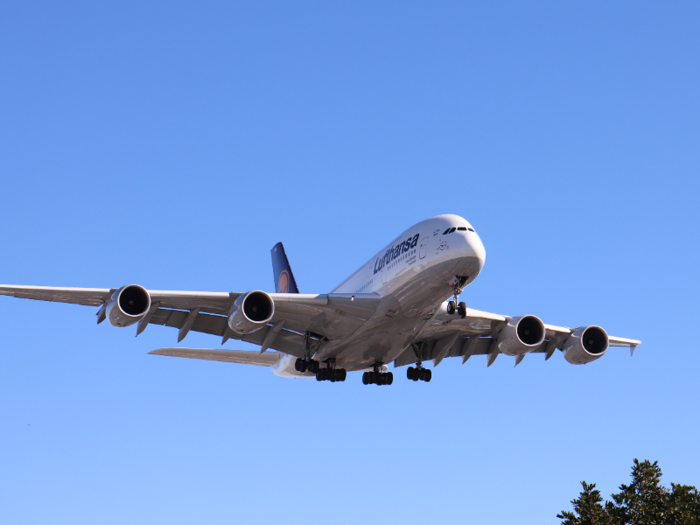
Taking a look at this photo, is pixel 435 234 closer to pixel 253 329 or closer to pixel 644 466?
pixel 253 329

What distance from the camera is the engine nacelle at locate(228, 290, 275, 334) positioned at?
26.3 metres

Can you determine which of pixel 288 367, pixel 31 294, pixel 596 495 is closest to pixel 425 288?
pixel 288 367

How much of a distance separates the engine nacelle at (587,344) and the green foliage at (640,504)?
715cm

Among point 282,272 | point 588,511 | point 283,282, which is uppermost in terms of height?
point 282,272

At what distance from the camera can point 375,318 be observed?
27625mm

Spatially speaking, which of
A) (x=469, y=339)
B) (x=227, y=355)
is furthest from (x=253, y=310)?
(x=469, y=339)

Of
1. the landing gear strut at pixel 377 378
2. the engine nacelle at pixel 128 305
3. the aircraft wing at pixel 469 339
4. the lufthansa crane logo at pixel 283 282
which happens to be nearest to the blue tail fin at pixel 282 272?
the lufthansa crane logo at pixel 283 282

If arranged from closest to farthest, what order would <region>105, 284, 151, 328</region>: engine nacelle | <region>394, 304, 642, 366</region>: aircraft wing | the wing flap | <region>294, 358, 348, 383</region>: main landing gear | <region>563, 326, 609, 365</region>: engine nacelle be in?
1. <region>105, 284, 151, 328</region>: engine nacelle
2. the wing flap
3. <region>294, 358, 348, 383</region>: main landing gear
4. <region>394, 304, 642, 366</region>: aircraft wing
5. <region>563, 326, 609, 365</region>: engine nacelle

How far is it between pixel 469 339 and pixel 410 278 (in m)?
9.22

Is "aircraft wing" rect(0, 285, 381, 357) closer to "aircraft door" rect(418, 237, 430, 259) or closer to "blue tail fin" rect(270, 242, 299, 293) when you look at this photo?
"aircraft door" rect(418, 237, 430, 259)

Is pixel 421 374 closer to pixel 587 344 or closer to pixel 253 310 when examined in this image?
pixel 587 344

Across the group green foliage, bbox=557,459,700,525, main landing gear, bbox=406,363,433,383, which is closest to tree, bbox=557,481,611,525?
green foliage, bbox=557,459,700,525

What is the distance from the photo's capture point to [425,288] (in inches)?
1025

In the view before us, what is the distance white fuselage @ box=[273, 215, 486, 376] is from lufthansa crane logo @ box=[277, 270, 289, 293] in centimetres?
1130
